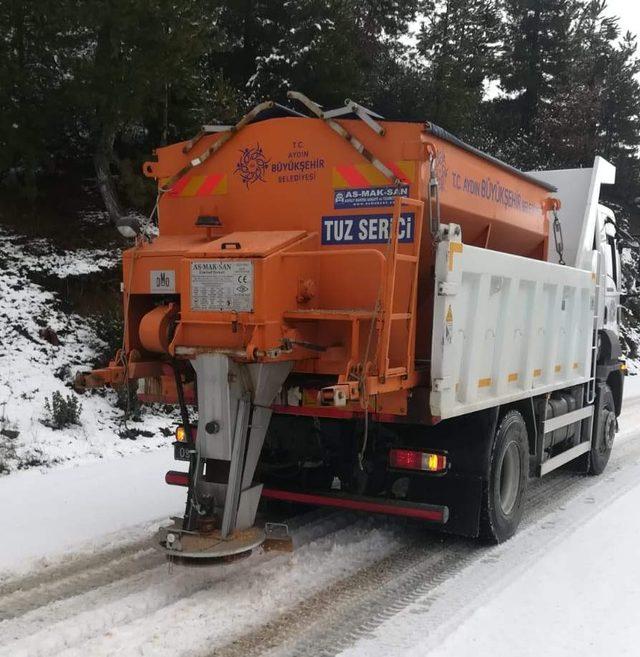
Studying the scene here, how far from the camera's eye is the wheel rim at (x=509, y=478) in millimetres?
5398

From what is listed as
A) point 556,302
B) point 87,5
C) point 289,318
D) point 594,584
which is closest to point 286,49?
point 87,5

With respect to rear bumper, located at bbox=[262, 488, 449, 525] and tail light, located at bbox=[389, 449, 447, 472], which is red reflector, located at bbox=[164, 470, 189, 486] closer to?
rear bumper, located at bbox=[262, 488, 449, 525]

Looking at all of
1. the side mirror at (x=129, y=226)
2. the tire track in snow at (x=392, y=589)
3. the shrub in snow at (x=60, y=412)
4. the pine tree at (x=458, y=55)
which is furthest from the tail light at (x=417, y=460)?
the pine tree at (x=458, y=55)

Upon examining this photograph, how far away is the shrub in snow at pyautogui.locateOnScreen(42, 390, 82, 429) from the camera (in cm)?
797

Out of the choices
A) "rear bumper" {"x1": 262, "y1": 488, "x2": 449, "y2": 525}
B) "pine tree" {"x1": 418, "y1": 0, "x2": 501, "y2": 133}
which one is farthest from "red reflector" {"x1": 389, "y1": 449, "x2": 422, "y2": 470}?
"pine tree" {"x1": 418, "y1": 0, "x2": 501, "y2": 133}

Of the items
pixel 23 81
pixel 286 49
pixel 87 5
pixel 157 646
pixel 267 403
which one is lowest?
pixel 157 646

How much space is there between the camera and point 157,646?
3471mm

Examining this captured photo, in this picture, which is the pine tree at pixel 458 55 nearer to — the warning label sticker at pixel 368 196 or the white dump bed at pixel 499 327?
the white dump bed at pixel 499 327

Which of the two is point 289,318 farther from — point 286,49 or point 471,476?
point 286,49

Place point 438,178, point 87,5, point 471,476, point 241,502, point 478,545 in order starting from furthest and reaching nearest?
point 87,5 < point 478,545 < point 471,476 < point 438,178 < point 241,502

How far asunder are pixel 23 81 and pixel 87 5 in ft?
4.88

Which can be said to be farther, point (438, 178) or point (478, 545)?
point (478, 545)

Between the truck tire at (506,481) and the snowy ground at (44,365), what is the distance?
4.24 metres

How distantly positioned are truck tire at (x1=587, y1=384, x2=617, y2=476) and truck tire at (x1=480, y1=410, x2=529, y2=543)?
7.83 feet
